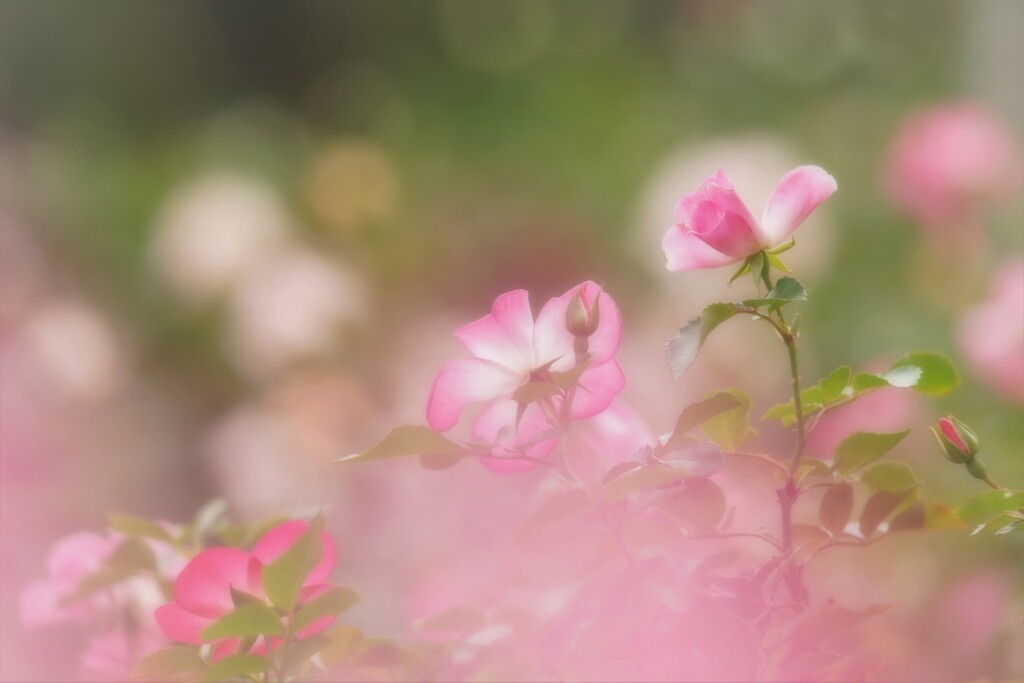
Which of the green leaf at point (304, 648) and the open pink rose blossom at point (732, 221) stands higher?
the open pink rose blossom at point (732, 221)

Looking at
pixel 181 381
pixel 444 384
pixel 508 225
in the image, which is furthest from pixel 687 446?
pixel 181 381

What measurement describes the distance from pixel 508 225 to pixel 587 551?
50.7 inches

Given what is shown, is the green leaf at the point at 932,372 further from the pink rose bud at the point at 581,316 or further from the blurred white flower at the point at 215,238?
the blurred white flower at the point at 215,238

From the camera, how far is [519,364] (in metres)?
0.31

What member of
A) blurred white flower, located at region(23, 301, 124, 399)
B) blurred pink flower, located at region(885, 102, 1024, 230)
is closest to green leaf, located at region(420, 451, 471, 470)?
blurred white flower, located at region(23, 301, 124, 399)

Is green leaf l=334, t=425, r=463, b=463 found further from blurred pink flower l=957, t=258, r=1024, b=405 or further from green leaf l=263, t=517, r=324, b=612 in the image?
blurred pink flower l=957, t=258, r=1024, b=405

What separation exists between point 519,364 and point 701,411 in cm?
5

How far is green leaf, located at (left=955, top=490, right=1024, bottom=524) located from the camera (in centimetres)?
29

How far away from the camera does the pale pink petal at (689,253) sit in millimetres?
304

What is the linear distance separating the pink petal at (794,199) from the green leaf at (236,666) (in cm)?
16

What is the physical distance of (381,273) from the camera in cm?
164

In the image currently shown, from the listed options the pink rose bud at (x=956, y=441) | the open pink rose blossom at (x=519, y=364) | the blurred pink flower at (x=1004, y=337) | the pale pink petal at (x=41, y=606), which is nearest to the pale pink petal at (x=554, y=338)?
the open pink rose blossom at (x=519, y=364)

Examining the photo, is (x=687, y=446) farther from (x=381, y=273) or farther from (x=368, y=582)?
(x=381, y=273)

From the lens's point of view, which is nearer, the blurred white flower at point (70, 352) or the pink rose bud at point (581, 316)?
the pink rose bud at point (581, 316)
